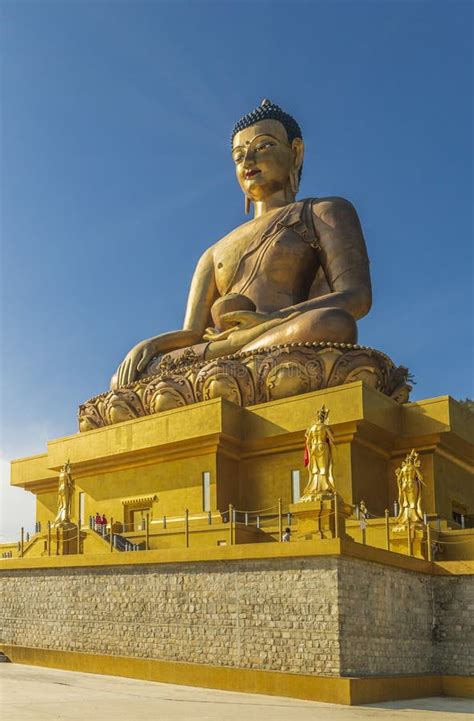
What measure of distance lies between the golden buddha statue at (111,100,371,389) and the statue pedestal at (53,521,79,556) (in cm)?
482

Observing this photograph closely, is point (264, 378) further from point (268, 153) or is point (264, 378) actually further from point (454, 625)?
point (268, 153)

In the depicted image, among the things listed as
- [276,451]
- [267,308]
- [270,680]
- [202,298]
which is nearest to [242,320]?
[267,308]

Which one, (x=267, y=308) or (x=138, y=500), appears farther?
(x=267, y=308)

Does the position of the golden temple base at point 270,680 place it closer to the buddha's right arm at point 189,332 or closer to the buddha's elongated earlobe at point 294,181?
the buddha's right arm at point 189,332

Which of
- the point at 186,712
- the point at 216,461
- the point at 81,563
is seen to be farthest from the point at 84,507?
the point at 186,712

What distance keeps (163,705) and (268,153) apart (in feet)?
44.5

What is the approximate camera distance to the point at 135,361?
17.7 metres

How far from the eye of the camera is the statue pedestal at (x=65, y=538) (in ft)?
41.8

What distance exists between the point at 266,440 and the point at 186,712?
279 inches

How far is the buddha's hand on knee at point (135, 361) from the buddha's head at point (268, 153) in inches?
174

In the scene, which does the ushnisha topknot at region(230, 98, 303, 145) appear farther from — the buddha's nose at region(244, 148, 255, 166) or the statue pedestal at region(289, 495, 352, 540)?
the statue pedestal at region(289, 495, 352, 540)

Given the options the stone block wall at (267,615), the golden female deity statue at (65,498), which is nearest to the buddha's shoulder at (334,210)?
the golden female deity statue at (65,498)

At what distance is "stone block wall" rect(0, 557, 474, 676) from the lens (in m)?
9.32

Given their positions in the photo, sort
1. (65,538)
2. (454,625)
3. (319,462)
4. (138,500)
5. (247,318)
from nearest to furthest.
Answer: (319,462) < (454,625) < (65,538) < (138,500) < (247,318)
